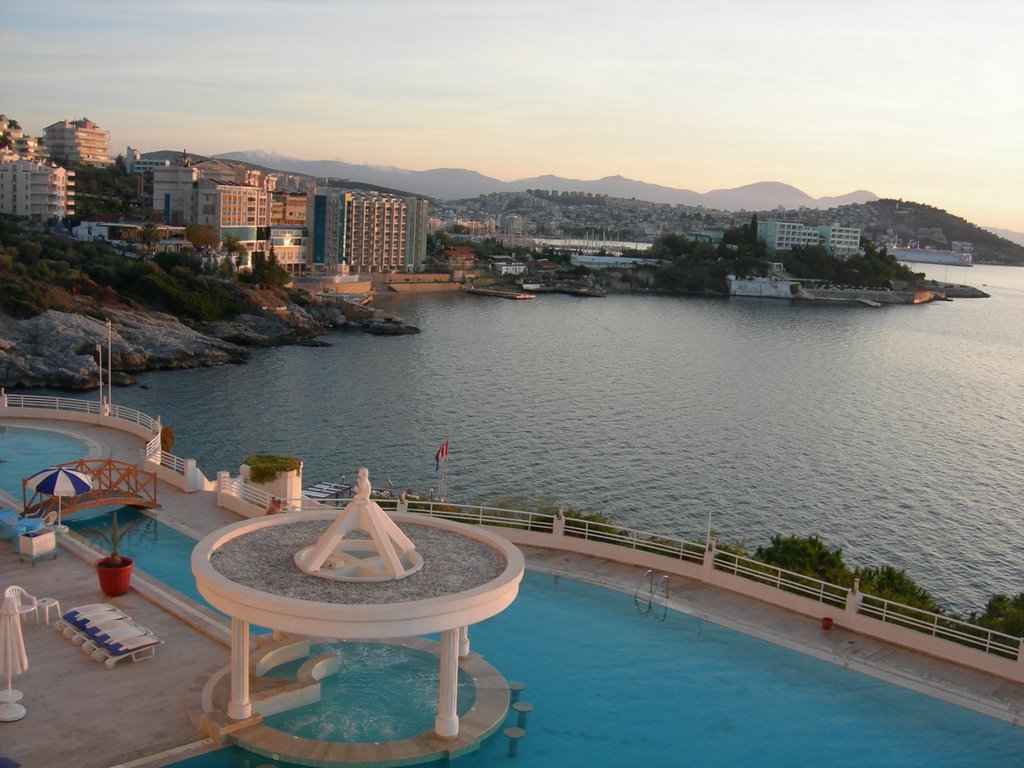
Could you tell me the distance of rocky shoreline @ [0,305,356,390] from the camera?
40006 millimetres

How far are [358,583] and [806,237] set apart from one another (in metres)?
127

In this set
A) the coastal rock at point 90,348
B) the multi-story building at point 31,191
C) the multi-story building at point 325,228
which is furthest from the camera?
the multi-story building at point 325,228

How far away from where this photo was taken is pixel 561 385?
44.8 meters

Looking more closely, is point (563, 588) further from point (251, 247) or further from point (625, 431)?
point (251, 247)

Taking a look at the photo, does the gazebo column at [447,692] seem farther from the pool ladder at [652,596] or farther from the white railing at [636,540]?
the white railing at [636,540]

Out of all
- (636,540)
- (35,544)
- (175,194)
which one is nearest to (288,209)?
(175,194)

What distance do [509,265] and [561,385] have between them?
6138cm

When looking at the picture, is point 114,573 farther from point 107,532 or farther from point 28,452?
point 28,452

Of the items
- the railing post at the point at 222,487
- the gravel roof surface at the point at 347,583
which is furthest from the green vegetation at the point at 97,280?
the gravel roof surface at the point at 347,583

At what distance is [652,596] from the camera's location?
1129 cm

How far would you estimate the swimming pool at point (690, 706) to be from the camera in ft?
26.6

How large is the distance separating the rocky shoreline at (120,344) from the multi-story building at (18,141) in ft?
191

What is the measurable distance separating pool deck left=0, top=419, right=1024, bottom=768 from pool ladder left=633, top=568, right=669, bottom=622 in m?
0.10

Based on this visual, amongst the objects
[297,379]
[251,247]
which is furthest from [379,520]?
[251,247]
